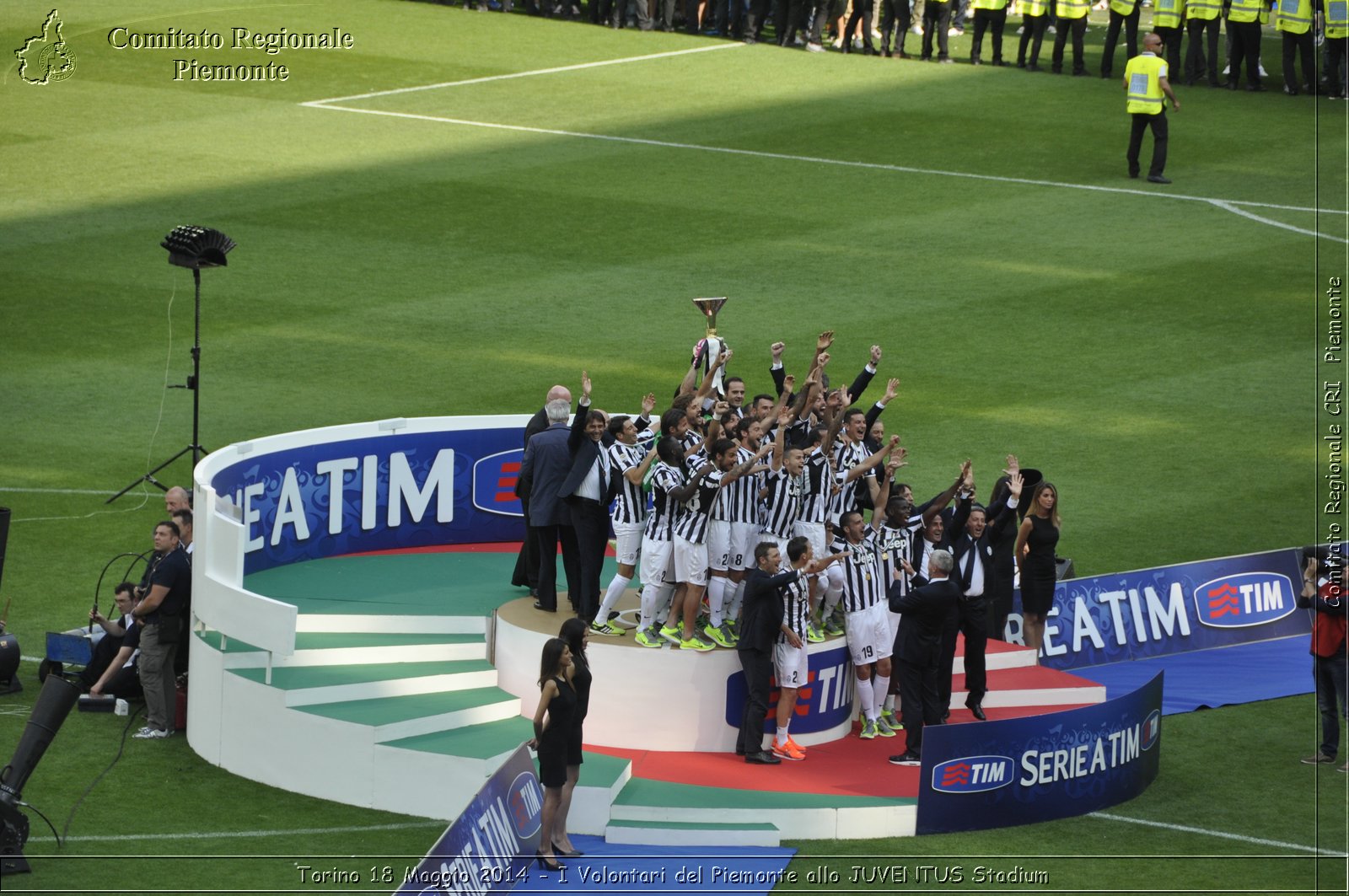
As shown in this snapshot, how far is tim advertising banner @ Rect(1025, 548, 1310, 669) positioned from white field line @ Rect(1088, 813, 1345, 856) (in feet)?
10.9

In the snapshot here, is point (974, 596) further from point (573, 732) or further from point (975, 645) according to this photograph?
point (573, 732)

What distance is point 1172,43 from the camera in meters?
38.6

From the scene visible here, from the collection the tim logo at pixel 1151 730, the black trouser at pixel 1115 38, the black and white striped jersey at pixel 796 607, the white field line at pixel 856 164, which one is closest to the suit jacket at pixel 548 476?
the black and white striped jersey at pixel 796 607

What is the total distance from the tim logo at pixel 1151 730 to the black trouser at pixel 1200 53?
86.3 ft

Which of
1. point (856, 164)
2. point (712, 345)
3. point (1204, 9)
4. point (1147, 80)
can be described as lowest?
point (712, 345)

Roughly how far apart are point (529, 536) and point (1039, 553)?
173 inches

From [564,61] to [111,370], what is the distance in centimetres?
1793

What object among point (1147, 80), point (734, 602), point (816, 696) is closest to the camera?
point (816, 696)

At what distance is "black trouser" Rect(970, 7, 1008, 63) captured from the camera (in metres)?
40.0

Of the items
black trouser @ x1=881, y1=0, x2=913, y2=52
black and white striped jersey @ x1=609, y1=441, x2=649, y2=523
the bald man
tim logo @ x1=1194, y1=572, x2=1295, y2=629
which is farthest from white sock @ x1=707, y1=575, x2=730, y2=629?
black trouser @ x1=881, y1=0, x2=913, y2=52

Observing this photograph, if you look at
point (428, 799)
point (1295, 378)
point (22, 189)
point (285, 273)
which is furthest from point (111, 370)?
point (1295, 378)

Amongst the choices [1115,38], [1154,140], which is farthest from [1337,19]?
[1154,140]

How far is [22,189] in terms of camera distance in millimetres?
31266

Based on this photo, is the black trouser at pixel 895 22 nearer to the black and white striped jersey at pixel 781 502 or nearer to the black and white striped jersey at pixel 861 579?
the black and white striped jersey at pixel 781 502
